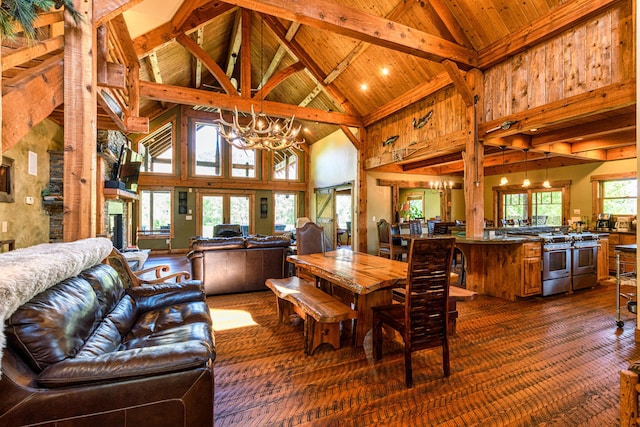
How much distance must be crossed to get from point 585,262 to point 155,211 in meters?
11.0

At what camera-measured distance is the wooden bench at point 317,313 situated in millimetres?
2359

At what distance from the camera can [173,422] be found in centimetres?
124

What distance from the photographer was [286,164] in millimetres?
11711

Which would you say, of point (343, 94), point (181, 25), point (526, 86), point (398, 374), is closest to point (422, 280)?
point (398, 374)

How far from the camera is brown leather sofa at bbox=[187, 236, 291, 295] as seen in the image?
4465 mm

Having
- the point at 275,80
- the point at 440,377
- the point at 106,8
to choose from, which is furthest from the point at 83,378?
the point at 275,80

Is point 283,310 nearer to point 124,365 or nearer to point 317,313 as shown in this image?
point 317,313

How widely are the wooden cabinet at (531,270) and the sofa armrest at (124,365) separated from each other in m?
4.51

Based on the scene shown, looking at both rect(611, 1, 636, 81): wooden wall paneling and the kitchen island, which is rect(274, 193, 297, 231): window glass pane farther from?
rect(611, 1, 636, 81): wooden wall paneling

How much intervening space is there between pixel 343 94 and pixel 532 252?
5.36m

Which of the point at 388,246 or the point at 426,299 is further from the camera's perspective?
the point at 388,246

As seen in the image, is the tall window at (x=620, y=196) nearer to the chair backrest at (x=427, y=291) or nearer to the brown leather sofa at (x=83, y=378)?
the chair backrest at (x=427, y=291)

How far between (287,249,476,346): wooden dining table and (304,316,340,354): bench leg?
21 centimetres

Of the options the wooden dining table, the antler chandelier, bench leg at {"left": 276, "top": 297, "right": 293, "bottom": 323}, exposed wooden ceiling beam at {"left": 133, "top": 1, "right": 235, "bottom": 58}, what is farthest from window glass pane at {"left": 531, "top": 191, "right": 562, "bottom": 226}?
exposed wooden ceiling beam at {"left": 133, "top": 1, "right": 235, "bottom": 58}
